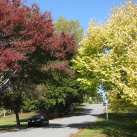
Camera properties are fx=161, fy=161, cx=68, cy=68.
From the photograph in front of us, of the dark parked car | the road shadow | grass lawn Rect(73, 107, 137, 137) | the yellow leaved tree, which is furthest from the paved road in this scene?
the yellow leaved tree

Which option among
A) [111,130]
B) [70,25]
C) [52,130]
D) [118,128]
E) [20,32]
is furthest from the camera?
[70,25]

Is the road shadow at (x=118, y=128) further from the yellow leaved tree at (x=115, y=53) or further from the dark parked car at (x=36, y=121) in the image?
the dark parked car at (x=36, y=121)

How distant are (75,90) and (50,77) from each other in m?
15.5

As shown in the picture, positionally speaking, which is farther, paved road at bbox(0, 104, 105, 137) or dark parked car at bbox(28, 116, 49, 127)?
dark parked car at bbox(28, 116, 49, 127)

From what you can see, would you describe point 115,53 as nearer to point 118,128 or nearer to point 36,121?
point 118,128

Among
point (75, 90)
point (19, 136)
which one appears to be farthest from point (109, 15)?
point (75, 90)

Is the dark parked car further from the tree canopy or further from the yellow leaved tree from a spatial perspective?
the tree canopy

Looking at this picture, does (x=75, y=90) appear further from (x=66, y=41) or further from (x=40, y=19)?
(x=40, y=19)

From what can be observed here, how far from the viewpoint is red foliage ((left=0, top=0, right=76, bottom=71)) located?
8.92 meters

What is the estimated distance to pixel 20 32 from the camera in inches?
380

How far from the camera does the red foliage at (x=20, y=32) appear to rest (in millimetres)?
8922

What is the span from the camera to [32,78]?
41.7 ft

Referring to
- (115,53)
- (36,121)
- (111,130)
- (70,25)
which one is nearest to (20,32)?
(115,53)

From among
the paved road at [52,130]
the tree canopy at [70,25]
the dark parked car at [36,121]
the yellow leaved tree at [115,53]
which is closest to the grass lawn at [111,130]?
the paved road at [52,130]
